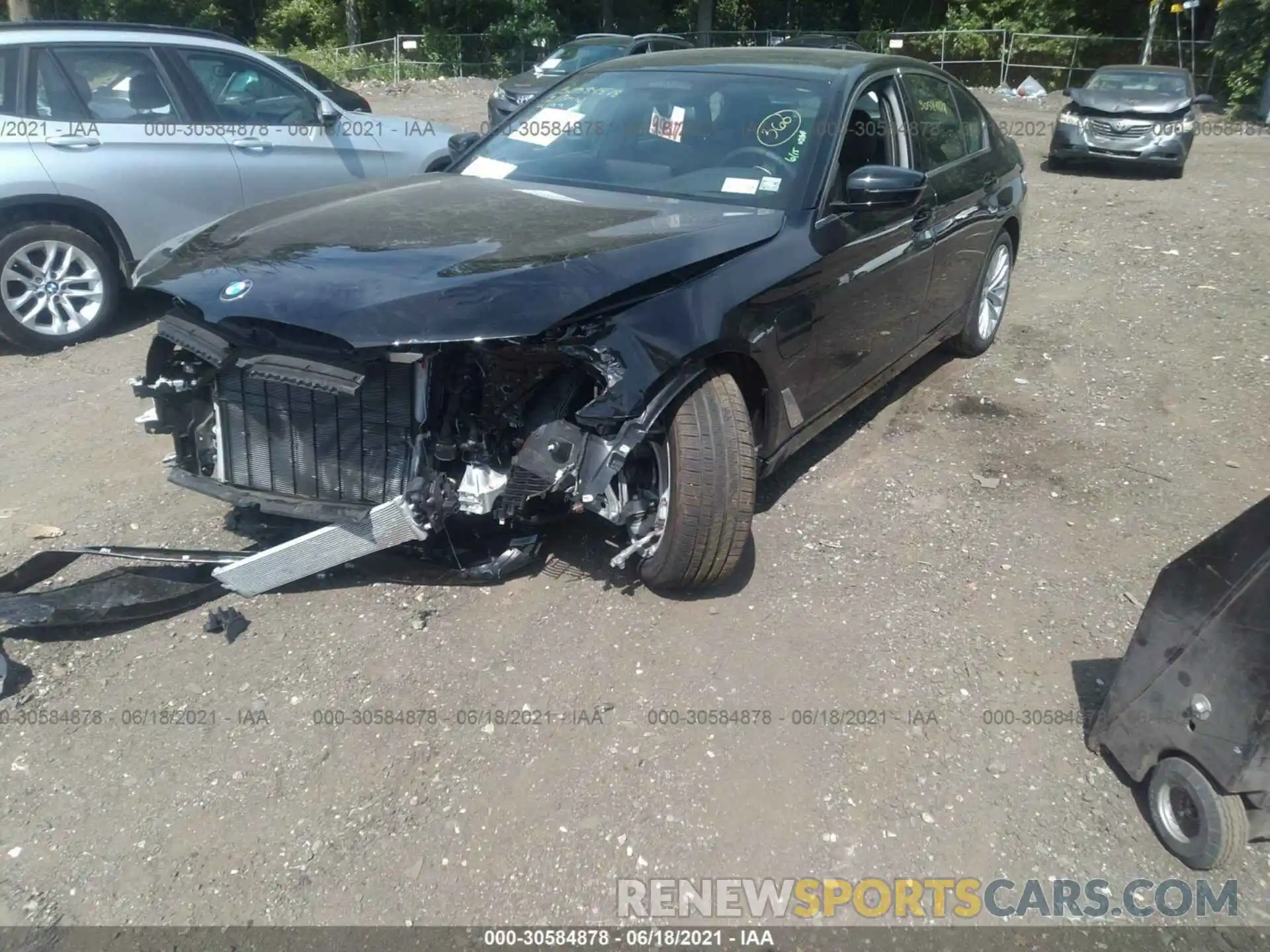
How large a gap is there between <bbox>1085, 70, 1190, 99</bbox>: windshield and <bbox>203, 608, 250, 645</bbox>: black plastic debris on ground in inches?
543

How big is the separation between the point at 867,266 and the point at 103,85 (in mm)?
5031

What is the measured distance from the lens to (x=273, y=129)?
6867 mm

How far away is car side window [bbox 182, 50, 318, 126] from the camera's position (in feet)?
21.6

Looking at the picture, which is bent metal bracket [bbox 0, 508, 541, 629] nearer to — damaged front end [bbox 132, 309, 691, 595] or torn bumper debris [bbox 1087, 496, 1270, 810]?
damaged front end [bbox 132, 309, 691, 595]

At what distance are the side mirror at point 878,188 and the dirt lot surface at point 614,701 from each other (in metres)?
1.30

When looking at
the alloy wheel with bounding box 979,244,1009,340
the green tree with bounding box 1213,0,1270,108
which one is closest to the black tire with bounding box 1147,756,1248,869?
the alloy wheel with bounding box 979,244,1009,340

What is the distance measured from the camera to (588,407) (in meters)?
3.13

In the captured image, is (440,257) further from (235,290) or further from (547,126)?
(547,126)

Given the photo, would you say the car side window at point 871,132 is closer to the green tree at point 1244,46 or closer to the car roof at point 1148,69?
the car roof at point 1148,69

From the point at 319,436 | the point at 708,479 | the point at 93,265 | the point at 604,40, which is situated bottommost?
the point at 708,479

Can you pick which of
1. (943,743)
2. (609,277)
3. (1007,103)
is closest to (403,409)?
(609,277)

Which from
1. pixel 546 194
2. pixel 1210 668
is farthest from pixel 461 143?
pixel 1210 668

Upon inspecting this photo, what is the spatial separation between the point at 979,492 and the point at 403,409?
2732 millimetres

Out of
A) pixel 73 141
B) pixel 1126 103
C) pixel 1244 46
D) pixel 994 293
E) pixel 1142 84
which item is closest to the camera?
pixel 73 141
